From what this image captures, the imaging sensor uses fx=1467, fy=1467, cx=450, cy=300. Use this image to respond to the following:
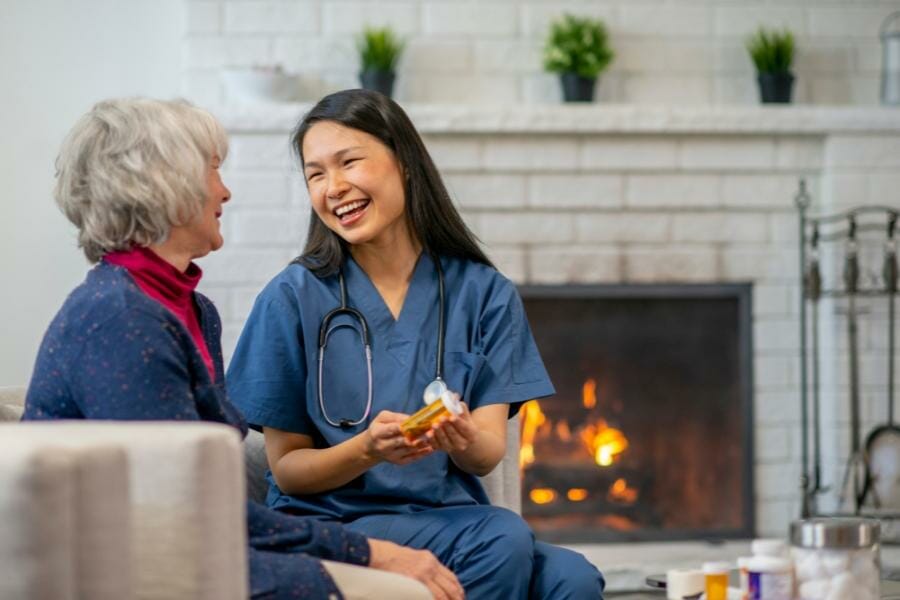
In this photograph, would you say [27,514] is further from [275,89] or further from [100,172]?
[275,89]

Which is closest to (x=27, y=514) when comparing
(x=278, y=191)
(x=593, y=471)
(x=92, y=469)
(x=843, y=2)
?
(x=92, y=469)

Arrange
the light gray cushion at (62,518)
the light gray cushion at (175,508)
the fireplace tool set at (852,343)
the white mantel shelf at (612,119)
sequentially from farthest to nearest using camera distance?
the fireplace tool set at (852,343) < the white mantel shelf at (612,119) < the light gray cushion at (175,508) < the light gray cushion at (62,518)

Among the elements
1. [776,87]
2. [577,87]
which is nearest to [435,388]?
[577,87]

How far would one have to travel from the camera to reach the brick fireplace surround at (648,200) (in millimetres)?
3828

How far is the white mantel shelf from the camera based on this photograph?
12.5 ft

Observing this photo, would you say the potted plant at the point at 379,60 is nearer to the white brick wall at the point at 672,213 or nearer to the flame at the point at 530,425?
the white brick wall at the point at 672,213

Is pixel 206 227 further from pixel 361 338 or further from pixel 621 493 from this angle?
pixel 621 493

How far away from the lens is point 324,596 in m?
1.59

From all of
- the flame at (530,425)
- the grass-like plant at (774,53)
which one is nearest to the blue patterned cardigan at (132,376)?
the flame at (530,425)

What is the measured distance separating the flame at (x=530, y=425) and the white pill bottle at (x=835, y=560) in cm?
234

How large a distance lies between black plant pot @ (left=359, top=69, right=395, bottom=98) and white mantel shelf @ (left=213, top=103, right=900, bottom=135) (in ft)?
0.24

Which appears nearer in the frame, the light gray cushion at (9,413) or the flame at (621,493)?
the light gray cushion at (9,413)

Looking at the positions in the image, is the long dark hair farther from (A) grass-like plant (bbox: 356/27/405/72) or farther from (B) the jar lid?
(A) grass-like plant (bbox: 356/27/405/72)

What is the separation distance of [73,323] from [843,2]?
3029 millimetres
